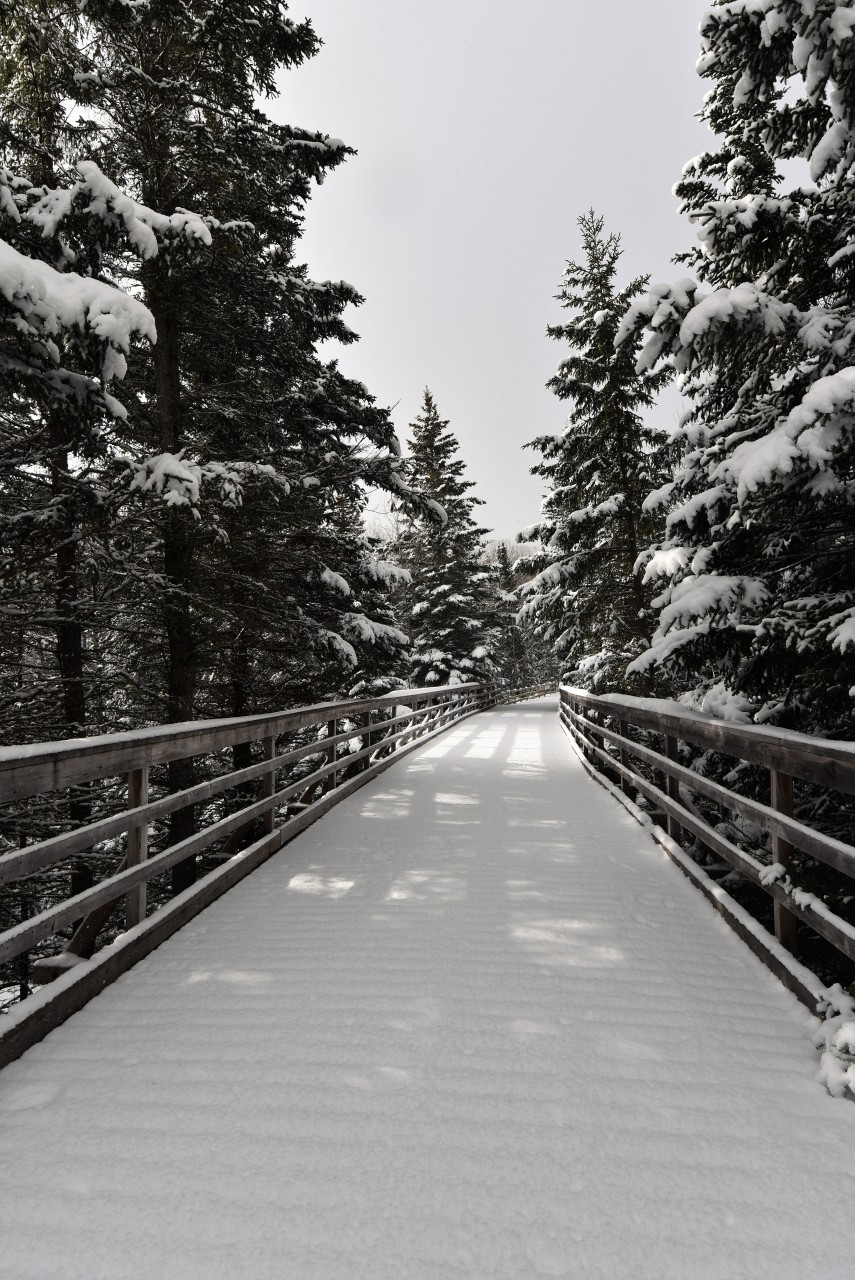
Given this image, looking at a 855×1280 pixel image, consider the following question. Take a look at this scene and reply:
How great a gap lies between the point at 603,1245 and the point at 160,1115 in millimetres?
1403

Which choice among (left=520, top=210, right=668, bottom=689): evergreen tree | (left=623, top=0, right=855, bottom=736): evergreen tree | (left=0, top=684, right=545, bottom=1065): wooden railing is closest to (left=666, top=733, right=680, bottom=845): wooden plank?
(left=623, top=0, right=855, bottom=736): evergreen tree

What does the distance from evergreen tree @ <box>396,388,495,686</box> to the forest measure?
15.6 m

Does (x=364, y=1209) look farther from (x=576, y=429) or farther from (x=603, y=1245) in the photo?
(x=576, y=429)

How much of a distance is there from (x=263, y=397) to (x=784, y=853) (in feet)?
30.6

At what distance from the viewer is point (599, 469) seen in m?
16.0

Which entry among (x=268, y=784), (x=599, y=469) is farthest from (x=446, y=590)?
(x=268, y=784)

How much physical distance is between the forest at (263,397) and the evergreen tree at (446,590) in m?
15.6

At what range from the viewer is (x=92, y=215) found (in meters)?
4.86

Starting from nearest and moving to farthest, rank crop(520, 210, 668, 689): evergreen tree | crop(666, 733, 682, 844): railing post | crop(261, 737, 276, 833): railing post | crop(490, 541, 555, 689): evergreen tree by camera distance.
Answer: crop(666, 733, 682, 844): railing post, crop(261, 737, 276, 833): railing post, crop(520, 210, 668, 689): evergreen tree, crop(490, 541, 555, 689): evergreen tree

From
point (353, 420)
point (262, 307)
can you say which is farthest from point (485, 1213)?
point (353, 420)

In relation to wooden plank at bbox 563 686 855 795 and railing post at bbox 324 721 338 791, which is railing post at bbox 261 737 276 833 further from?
wooden plank at bbox 563 686 855 795

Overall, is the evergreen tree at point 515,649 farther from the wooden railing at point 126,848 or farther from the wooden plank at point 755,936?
the wooden plank at point 755,936

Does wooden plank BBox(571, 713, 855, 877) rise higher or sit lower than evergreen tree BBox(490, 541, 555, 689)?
lower

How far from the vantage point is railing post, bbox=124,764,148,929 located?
3551 mm
